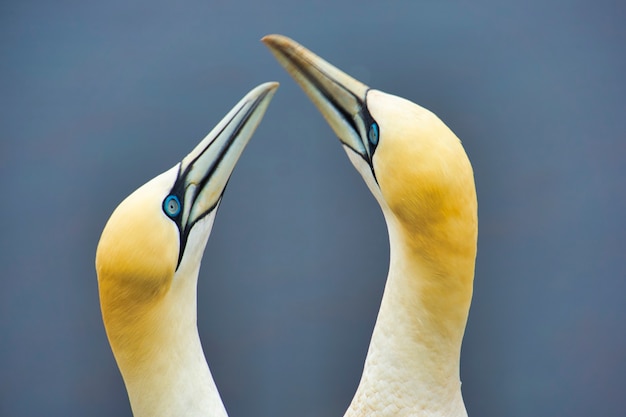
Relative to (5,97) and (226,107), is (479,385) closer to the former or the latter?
(226,107)

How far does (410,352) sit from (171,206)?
105 centimetres

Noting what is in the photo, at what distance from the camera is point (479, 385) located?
5168 mm

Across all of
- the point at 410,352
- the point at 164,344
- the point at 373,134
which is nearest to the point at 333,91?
the point at 373,134

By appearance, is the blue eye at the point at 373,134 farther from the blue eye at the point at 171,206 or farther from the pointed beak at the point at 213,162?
the blue eye at the point at 171,206

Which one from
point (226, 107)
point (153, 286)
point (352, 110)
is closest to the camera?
point (153, 286)

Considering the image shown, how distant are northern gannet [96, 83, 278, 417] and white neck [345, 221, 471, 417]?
0.64 metres

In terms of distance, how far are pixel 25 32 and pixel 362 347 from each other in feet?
7.45

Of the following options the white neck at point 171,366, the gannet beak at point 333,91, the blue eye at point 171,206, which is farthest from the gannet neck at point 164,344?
the gannet beak at point 333,91

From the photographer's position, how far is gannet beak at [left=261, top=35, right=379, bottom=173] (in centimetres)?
392

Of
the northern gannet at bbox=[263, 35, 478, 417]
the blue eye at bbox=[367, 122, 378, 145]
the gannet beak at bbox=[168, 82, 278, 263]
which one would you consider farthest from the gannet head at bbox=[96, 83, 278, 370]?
the blue eye at bbox=[367, 122, 378, 145]

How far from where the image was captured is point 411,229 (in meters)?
3.67

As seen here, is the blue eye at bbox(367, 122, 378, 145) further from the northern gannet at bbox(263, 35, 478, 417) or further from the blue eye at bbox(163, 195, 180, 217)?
the blue eye at bbox(163, 195, 180, 217)

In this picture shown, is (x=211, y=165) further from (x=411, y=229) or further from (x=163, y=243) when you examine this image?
(x=411, y=229)

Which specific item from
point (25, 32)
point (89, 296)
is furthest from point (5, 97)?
point (89, 296)
